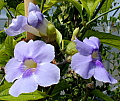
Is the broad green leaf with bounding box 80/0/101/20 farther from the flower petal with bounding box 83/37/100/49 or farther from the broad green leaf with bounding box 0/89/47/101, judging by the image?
the broad green leaf with bounding box 0/89/47/101

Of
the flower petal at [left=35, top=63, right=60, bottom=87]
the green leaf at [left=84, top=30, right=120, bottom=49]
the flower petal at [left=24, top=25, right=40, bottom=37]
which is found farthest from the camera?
the green leaf at [left=84, top=30, right=120, bottom=49]

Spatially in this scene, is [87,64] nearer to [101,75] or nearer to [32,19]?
[101,75]

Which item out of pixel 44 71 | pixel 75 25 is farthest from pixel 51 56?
pixel 75 25

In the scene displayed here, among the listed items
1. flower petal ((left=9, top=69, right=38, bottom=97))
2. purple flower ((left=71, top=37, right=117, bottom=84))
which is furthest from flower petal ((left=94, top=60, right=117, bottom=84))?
flower petal ((left=9, top=69, right=38, bottom=97))

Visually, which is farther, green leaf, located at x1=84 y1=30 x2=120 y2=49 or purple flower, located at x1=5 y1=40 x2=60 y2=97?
green leaf, located at x1=84 y1=30 x2=120 y2=49

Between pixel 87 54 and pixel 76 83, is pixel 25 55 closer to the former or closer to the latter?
pixel 87 54

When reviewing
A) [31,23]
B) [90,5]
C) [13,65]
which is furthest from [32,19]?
[90,5]

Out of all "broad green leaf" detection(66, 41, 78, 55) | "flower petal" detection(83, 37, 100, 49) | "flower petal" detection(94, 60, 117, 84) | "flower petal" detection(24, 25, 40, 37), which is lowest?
"flower petal" detection(94, 60, 117, 84)

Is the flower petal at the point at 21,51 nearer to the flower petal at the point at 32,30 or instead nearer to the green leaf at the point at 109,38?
the flower petal at the point at 32,30
